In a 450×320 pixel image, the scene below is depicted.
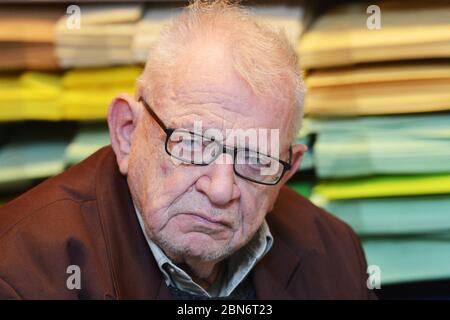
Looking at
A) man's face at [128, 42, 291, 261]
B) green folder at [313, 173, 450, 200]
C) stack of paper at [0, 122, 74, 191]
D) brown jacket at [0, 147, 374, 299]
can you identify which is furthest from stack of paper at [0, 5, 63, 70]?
green folder at [313, 173, 450, 200]

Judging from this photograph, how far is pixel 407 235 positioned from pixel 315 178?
0.25m

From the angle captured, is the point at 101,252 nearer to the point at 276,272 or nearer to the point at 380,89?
the point at 276,272

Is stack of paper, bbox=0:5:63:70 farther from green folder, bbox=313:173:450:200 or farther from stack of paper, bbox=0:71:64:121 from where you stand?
green folder, bbox=313:173:450:200

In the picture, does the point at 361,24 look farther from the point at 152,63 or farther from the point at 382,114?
the point at 152,63

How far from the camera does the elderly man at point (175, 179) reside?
1252 mm

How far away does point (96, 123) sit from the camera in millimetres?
1679

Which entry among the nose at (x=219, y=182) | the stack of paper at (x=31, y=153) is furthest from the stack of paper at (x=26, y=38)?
the nose at (x=219, y=182)

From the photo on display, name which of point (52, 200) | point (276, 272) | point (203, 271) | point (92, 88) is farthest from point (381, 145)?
point (52, 200)

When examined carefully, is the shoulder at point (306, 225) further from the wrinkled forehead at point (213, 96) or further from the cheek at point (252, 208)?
the wrinkled forehead at point (213, 96)

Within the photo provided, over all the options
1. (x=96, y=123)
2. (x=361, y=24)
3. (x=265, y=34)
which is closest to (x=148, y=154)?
(x=265, y=34)

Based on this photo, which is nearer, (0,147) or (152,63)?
(152,63)

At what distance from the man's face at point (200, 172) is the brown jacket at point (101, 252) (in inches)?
2.8

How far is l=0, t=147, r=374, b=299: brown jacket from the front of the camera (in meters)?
1.23

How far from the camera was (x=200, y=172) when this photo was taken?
1.25 meters
